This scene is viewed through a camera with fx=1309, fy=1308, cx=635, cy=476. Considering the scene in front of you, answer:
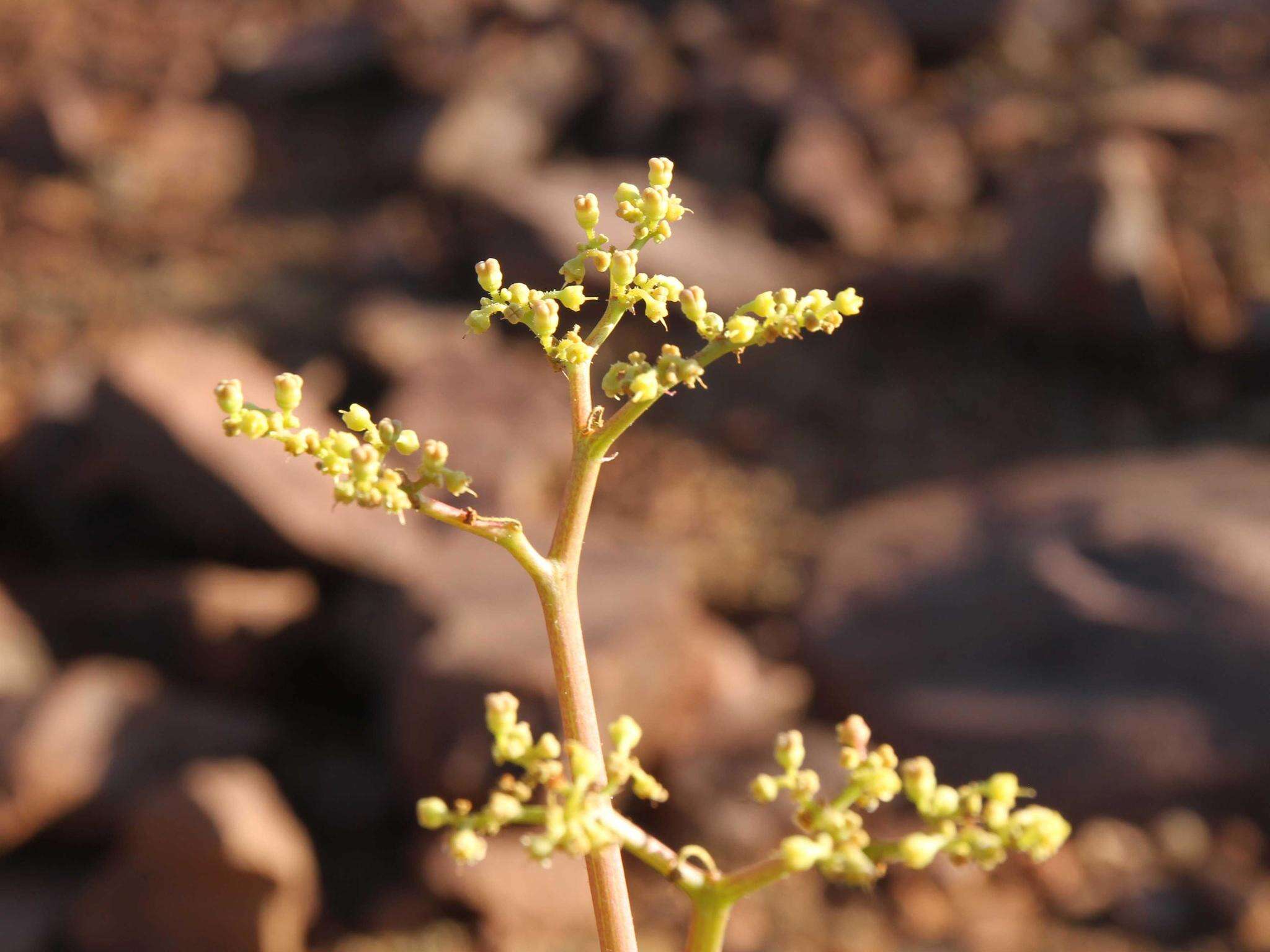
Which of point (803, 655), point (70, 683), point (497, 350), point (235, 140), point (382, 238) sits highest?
point (235, 140)

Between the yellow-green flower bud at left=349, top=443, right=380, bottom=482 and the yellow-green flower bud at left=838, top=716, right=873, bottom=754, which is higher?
the yellow-green flower bud at left=349, top=443, right=380, bottom=482

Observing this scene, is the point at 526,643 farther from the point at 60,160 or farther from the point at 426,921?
the point at 60,160

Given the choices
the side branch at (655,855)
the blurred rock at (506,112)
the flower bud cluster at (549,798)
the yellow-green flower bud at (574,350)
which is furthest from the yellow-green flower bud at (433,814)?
the blurred rock at (506,112)

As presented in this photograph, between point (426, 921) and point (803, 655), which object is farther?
point (803, 655)

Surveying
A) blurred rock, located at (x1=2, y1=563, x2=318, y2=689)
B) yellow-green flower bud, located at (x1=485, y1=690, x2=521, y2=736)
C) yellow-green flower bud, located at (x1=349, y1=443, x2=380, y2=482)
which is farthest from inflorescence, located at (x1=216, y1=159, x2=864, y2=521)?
blurred rock, located at (x1=2, y1=563, x2=318, y2=689)

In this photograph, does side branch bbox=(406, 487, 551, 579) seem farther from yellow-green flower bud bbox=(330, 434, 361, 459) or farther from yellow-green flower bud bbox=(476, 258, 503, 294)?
yellow-green flower bud bbox=(476, 258, 503, 294)

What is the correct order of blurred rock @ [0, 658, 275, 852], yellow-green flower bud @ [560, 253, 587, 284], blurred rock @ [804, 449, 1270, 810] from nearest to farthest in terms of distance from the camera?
yellow-green flower bud @ [560, 253, 587, 284], blurred rock @ [0, 658, 275, 852], blurred rock @ [804, 449, 1270, 810]

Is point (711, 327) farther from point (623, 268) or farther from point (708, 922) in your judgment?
point (708, 922)

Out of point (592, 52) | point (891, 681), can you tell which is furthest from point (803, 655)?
point (592, 52)
